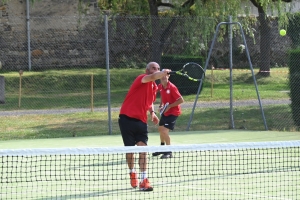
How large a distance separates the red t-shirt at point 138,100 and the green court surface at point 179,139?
14.3 ft

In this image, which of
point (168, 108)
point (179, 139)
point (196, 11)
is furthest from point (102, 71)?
point (168, 108)

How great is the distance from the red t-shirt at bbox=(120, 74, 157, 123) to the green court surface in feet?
14.3

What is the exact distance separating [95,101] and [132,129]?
1271 centimetres

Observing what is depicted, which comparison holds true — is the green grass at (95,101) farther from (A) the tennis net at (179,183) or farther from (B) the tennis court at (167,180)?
Answer: (A) the tennis net at (179,183)

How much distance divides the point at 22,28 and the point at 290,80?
12593mm

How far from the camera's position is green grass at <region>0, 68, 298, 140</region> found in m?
16.8

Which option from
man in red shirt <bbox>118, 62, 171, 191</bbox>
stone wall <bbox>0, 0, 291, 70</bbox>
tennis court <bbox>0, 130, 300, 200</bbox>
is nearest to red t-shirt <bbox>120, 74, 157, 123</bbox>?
man in red shirt <bbox>118, 62, 171, 191</bbox>

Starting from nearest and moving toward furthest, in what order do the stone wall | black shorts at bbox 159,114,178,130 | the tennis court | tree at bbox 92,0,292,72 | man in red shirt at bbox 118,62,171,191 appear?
the tennis court < man in red shirt at bbox 118,62,171,191 < black shorts at bbox 159,114,178,130 < tree at bbox 92,0,292,72 < the stone wall

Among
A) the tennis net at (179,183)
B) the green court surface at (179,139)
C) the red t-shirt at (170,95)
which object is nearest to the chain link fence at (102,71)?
the green court surface at (179,139)

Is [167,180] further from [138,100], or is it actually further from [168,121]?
[168,121]

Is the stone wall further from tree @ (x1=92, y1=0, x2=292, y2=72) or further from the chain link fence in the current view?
tree @ (x1=92, y1=0, x2=292, y2=72)

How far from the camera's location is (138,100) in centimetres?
916

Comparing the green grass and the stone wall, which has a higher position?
the stone wall

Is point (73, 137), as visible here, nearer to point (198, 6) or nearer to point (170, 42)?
point (198, 6)
